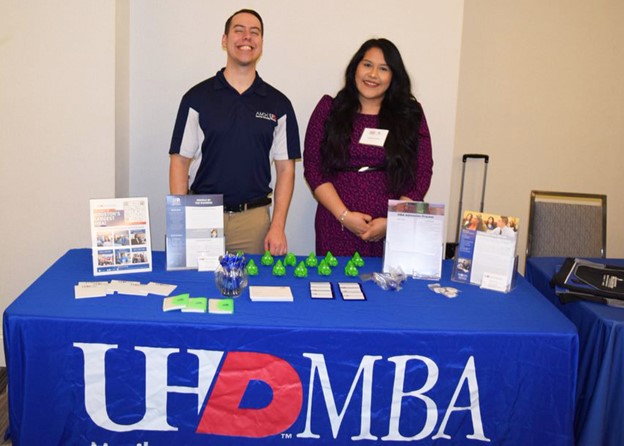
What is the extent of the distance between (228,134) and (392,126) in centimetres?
75

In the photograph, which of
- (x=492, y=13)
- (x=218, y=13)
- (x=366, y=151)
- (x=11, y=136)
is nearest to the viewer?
(x=366, y=151)

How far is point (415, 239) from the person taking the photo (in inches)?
72.3

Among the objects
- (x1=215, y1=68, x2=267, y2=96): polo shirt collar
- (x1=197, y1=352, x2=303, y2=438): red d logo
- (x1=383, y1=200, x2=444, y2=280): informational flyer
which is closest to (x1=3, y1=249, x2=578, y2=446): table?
(x1=197, y1=352, x2=303, y2=438): red d logo

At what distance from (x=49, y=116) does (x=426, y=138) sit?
6.13ft

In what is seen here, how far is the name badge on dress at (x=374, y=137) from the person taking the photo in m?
2.27

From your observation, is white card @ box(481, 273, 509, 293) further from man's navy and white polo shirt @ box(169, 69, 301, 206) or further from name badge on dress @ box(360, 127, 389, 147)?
man's navy and white polo shirt @ box(169, 69, 301, 206)

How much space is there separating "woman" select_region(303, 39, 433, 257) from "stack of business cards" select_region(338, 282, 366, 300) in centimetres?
50

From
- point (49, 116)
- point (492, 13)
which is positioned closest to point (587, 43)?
point (492, 13)

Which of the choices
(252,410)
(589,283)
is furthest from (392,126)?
(252,410)

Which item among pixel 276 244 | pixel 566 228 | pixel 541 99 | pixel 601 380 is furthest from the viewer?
pixel 541 99

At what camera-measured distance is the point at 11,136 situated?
8.18ft

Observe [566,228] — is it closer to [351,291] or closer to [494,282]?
[494,282]

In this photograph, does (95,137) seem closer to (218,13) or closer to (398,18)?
(218,13)

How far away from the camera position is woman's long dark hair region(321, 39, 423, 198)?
2268mm
